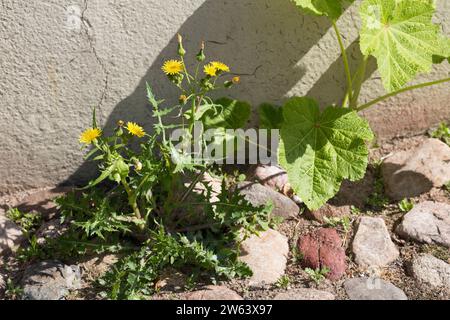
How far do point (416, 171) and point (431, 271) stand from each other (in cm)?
69

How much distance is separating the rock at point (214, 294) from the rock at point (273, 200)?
1.94 ft

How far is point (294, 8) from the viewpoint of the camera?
3.28 meters

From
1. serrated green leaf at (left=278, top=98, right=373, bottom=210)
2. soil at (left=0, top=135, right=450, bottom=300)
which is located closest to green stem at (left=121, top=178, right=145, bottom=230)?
soil at (left=0, top=135, right=450, bottom=300)

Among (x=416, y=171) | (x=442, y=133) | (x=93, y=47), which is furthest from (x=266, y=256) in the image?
(x=442, y=133)

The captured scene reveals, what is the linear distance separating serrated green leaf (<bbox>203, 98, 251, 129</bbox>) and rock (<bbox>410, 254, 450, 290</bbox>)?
113 cm

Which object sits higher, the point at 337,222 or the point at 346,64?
the point at 346,64

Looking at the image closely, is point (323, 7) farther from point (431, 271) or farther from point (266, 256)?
point (431, 271)

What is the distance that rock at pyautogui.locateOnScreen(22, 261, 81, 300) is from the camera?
2.89m

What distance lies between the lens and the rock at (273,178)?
137 inches

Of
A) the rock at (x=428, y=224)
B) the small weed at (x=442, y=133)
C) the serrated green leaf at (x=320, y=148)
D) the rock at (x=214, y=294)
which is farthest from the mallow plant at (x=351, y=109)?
the small weed at (x=442, y=133)

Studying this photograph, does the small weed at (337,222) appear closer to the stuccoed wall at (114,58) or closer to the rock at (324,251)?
the rock at (324,251)

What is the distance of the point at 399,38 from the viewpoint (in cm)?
309

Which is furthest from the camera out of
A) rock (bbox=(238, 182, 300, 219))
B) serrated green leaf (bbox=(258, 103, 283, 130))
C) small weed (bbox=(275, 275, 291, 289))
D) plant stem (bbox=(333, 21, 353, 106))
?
serrated green leaf (bbox=(258, 103, 283, 130))

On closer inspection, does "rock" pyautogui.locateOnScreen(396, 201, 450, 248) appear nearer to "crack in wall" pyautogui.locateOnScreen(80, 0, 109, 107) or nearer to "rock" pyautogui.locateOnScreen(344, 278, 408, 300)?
"rock" pyautogui.locateOnScreen(344, 278, 408, 300)
